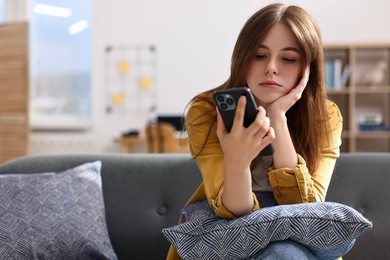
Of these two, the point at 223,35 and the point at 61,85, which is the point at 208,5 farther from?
the point at 61,85

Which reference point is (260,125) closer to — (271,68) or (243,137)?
(243,137)

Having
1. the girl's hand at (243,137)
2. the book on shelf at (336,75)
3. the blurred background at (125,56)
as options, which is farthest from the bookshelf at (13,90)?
the girl's hand at (243,137)

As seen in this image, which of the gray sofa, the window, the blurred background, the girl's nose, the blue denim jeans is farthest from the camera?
the window

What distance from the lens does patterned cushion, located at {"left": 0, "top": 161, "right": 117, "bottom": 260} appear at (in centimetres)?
139

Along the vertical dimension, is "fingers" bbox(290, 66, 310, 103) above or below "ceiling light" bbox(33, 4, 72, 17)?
below

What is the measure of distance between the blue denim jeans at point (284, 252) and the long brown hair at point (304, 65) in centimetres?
28

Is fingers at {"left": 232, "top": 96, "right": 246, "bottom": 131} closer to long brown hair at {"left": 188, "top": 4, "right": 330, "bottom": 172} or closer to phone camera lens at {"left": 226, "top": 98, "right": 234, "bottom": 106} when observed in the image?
phone camera lens at {"left": 226, "top": 98, "right": 234, "bottom": 106}

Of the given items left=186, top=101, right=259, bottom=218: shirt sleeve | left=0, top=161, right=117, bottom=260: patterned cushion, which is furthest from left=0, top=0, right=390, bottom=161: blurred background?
left=186, top=101, right=259, bottom=218: shirt sleeve

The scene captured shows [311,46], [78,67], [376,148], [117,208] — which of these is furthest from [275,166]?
Result: [78,67]

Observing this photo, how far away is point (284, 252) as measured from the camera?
0.97 meters

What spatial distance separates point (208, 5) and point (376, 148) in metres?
2.19

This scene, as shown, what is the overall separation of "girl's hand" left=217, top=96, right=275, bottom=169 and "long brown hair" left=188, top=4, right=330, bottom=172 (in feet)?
0.68

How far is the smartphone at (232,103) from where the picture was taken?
100 centimetres

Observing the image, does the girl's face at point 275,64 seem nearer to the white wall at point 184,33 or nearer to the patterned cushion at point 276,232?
the patterned cushion at point 276,232
